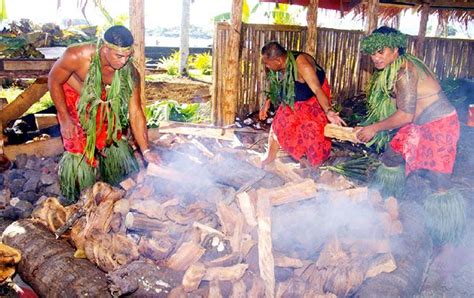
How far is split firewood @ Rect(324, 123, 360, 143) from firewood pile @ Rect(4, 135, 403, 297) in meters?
0.62

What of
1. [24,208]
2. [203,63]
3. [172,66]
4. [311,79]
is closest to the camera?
[24,208]

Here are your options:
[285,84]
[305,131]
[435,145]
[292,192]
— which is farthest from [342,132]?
[292,192]

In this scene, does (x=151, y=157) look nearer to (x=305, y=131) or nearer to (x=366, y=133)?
(x=366, y=133)

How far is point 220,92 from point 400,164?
343 centimetres

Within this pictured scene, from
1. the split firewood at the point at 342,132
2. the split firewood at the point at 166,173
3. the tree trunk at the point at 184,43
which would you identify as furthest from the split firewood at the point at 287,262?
the tree trunk at the point at 184,43

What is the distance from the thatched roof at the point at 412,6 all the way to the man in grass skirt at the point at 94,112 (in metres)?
5.29

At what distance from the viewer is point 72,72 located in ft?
12.4

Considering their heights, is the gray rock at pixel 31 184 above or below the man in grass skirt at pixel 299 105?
below

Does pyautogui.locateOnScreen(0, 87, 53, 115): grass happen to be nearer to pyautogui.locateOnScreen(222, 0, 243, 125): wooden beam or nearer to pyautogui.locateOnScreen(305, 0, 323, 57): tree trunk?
pyautogui.locateOnScreen(222, 0, 243, 125): wooden beam

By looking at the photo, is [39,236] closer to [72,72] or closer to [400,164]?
[72,72]

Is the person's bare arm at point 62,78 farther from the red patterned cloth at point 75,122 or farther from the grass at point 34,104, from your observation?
the grass at point 34,104

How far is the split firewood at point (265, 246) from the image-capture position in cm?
264

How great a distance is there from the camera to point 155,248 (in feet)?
9.37

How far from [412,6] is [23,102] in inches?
294
